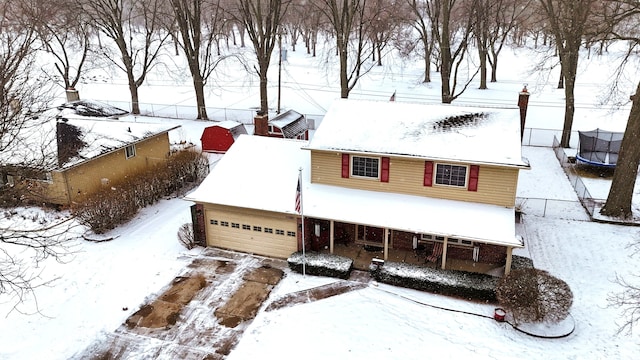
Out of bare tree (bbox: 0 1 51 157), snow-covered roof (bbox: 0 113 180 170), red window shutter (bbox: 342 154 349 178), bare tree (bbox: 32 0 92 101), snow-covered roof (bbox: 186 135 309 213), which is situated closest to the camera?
bare tree (bbox: 0 1 51 157)

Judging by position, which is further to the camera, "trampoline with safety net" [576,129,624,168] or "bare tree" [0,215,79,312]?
"trampoline with safety net" [576,129,624,168]

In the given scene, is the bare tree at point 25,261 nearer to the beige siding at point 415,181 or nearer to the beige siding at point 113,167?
the beige siding at point 113,167

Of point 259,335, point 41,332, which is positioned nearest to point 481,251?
point 259,335

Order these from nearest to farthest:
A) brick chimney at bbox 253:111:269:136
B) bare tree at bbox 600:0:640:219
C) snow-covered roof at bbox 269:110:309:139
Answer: bare tree at bbox 600:0:640:219 < brick chimney at bbox 253:111:269:136 < snow-covered roof at bbox 269:110:309:139

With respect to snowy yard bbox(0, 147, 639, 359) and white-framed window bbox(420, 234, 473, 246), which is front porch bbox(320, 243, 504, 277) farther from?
snowy yard bbox(0, 147, 639, 359)

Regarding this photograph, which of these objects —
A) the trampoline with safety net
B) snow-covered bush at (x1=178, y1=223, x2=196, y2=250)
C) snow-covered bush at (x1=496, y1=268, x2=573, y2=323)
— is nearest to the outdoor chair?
snow-covered bush at (x1=496, y1=268, x2=573, y2=323)

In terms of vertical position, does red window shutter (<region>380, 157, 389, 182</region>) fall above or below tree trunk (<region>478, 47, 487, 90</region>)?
below
